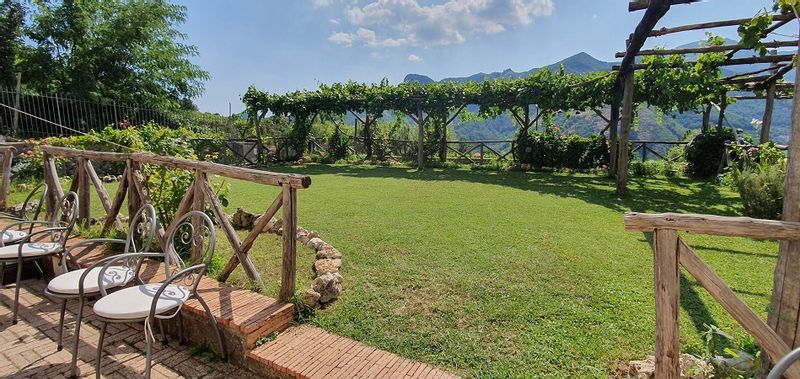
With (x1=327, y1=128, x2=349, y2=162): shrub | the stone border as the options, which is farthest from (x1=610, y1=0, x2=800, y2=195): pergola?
(x1=327, y1=128, x2=349, y2=162): shrub

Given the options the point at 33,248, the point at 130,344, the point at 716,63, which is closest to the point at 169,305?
the point at 130,344

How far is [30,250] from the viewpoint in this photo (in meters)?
2.72

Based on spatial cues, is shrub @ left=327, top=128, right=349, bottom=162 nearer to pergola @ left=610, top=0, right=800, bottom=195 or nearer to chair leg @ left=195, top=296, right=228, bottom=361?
pergola @ left=610, top=0, right=800, bottom=195

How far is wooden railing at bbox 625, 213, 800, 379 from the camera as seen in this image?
132 centimetres

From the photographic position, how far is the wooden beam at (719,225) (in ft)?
4.27

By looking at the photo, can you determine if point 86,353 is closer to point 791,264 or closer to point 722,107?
point 791,264

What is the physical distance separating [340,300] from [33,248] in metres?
2.29

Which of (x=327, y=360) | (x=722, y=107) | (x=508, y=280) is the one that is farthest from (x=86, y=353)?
(x=722, y=107)

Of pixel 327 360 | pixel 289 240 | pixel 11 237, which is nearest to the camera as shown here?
pixel 327 360

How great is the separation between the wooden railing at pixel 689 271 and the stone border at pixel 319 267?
6.36 ft

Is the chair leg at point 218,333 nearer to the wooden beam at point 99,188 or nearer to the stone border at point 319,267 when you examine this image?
the stone border at point 319,267

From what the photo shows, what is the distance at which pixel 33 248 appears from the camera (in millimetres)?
2766

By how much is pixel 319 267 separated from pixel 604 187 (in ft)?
23.2

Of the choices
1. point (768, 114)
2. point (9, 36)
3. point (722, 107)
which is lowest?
point (768, 114)
